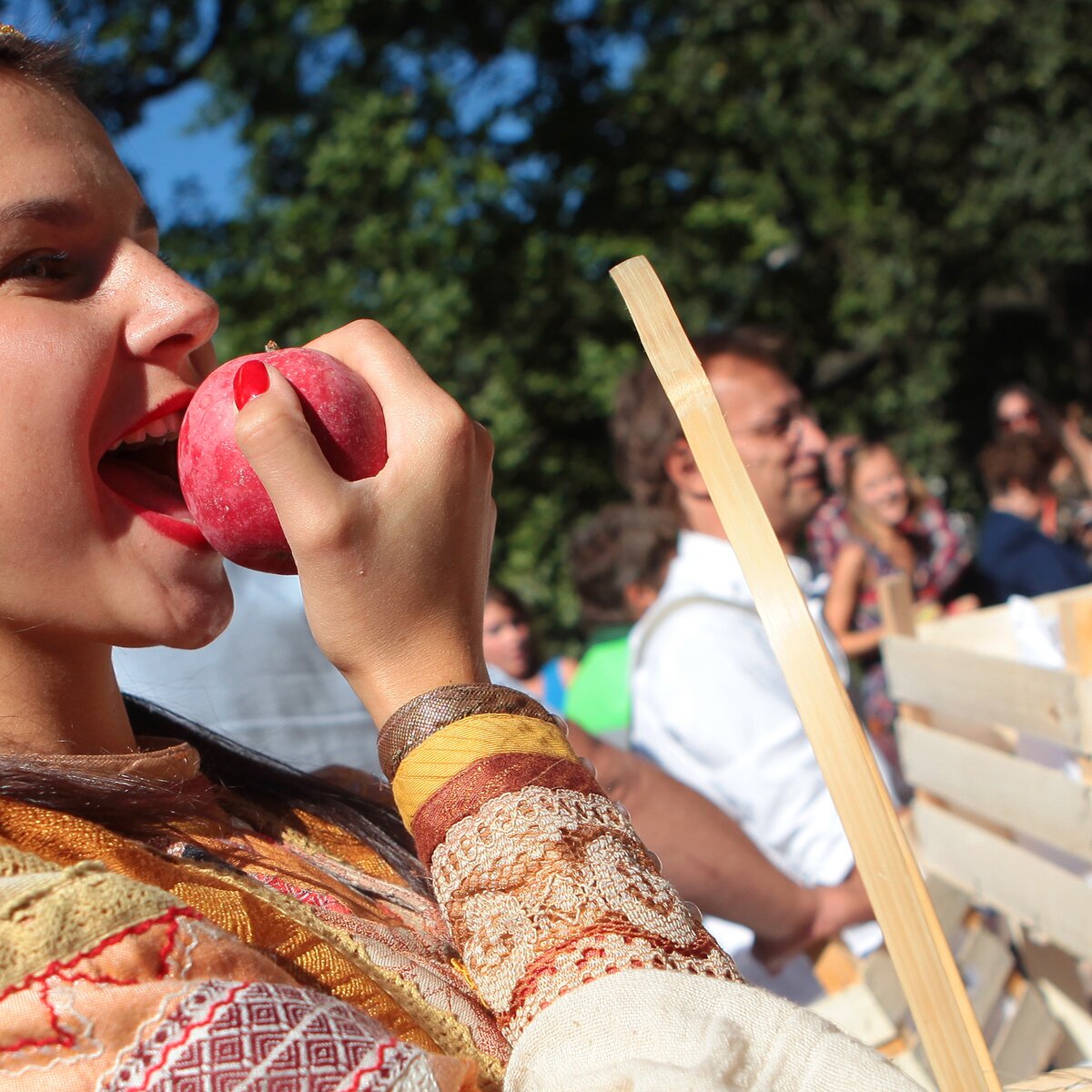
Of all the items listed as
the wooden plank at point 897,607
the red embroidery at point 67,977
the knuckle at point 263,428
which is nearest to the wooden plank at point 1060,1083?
the red embroidery at point 67,977

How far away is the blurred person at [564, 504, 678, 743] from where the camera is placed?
3592 millimetres

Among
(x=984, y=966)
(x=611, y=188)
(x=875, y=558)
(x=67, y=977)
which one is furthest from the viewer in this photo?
(x=611, y=188)

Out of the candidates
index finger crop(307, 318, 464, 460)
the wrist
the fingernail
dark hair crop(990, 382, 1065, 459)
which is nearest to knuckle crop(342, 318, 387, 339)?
index finger crop(307, 318, 464, 460)

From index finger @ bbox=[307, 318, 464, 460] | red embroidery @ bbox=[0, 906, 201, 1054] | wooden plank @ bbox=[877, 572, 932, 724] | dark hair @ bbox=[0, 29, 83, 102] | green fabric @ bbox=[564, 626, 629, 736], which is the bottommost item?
green fabric @ bbox=[564, 626, 629, 736]

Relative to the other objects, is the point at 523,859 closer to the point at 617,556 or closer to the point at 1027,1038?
the point at 1027,1038

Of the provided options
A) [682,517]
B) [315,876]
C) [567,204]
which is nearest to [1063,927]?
[682,517]

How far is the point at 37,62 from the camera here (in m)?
1.27

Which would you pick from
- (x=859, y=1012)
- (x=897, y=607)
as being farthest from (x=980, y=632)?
(x=859, y=1012)

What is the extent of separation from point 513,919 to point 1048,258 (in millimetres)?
11214

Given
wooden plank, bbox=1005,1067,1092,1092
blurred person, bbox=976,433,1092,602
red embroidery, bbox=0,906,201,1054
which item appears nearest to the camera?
red embroidery, bbox=0,906,201,1054

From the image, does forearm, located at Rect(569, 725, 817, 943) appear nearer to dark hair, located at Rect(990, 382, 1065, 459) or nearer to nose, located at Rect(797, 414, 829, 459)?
nose, located at Rect(797, 414, 829, 459)

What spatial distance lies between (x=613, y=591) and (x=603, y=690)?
383mm

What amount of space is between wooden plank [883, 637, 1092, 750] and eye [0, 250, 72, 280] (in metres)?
2.07

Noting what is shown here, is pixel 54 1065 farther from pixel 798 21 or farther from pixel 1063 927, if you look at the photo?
pixel 798 21
